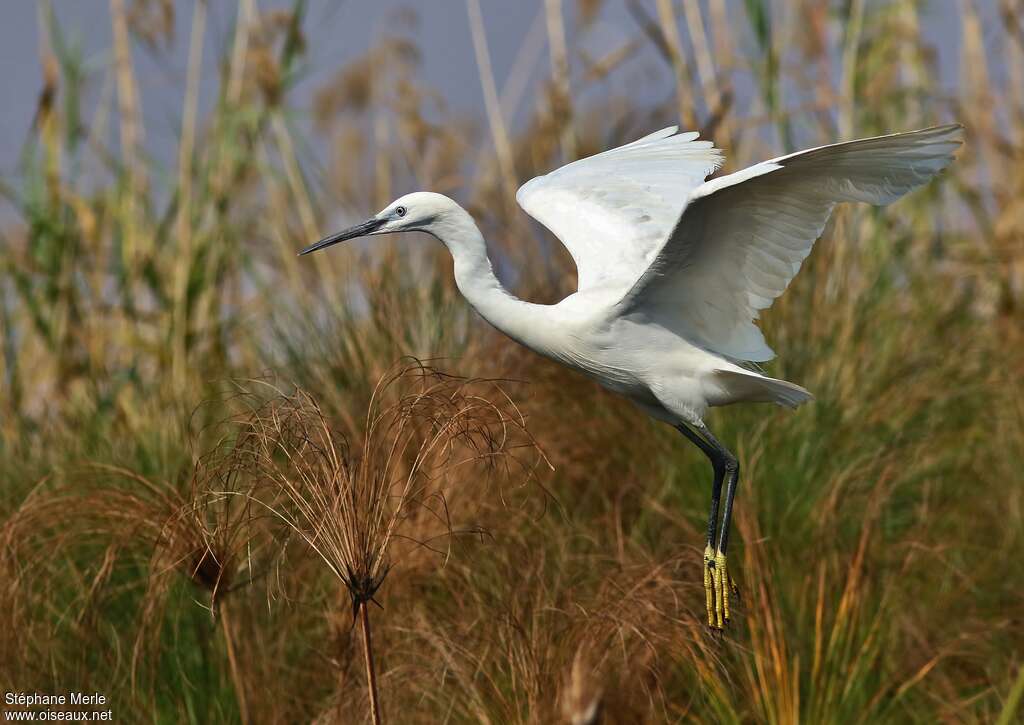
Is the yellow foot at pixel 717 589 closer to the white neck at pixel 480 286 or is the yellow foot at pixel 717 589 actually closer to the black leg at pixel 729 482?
the black leg at pixel 729 482

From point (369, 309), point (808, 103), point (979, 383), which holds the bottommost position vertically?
point (979, 383)

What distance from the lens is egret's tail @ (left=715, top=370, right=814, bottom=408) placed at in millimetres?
3289

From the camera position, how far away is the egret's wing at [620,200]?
363 centimetres

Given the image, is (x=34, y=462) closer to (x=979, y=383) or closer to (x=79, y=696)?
(x=79, y=696)

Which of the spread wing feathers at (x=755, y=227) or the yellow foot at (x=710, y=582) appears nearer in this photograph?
the spread wing feathers at (x=755, y=227)

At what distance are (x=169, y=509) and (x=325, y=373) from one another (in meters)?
1.52

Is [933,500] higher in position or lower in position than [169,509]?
lower

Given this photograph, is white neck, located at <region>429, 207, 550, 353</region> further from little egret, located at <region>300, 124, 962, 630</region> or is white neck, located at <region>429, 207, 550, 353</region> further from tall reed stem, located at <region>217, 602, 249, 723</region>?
tall reed stem, located at <region>217, 602, 249, 723</region>

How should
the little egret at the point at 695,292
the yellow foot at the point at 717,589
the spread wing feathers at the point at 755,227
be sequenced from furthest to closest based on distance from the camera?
the yellow foot at the point at 717,589 < the little egret at the point at 695,292 < the spread wing feathers at the point at 755,227

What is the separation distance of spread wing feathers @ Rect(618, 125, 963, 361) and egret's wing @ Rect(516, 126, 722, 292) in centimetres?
20

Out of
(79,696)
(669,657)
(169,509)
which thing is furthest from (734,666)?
(79,696)

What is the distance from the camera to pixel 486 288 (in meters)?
3.31

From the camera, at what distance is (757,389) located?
3.38 metres

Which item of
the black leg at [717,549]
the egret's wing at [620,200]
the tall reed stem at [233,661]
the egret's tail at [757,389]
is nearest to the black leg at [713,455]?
the black leg at [717,549]
